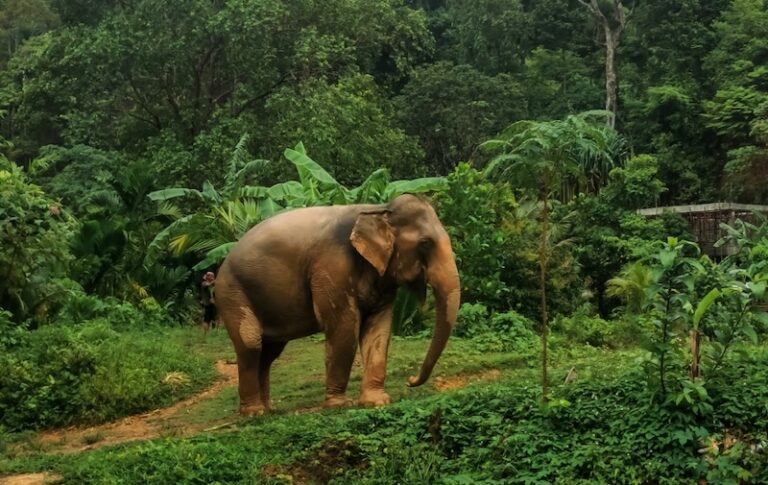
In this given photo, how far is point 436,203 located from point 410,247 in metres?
7.99

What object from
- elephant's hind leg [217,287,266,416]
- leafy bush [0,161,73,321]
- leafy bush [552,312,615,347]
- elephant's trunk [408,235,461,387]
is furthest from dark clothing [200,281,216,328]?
elephant's trunk [408,235,461,387]

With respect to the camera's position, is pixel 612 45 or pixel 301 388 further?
pixel 612 45

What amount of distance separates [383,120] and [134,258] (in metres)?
10.9

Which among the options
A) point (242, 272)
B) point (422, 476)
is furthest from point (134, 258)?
point (422, 476)

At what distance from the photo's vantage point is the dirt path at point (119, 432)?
7.88 meters

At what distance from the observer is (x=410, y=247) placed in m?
7.74

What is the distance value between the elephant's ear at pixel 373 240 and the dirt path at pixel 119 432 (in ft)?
7.37

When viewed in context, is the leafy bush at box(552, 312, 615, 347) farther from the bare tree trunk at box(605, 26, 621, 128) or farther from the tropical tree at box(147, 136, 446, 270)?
the bare tree trunk at box(605, 26, 621, 128)

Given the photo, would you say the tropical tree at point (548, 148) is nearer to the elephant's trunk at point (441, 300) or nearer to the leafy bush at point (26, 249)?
the elephant's trunk at point (441, 300)

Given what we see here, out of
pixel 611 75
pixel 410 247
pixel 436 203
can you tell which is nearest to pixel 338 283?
pixel 410 247

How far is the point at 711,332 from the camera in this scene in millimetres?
6211

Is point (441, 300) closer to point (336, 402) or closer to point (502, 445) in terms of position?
point (336, 402)

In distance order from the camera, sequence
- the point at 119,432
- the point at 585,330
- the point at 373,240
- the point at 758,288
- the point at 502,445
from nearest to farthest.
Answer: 1. the point at 758,288
2. the point at 502,445
3. the point at 373,240
4. the point at 119,432
5. the point at 585,330

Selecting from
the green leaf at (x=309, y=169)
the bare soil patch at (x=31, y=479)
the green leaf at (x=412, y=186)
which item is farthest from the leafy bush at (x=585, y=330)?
the bare soil patch at (x=31, y=479)
